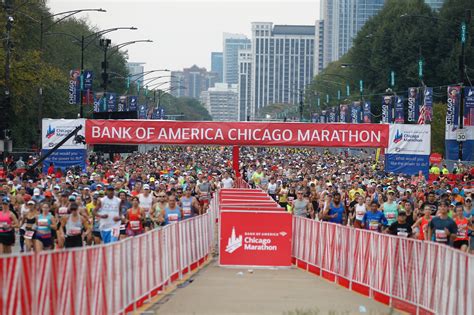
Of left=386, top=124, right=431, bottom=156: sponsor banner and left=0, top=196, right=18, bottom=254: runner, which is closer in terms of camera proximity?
left=0, top=196, right=18, bottom=254: runner

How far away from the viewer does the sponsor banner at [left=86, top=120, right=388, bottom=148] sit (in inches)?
1594

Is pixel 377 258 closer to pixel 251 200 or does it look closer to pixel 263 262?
pixel 263 262

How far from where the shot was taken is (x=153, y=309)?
1609 centimetres

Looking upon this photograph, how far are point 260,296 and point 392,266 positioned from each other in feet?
6.95

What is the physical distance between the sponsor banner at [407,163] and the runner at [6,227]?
2010 centimetres

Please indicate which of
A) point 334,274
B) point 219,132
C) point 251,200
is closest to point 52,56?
point 219,132

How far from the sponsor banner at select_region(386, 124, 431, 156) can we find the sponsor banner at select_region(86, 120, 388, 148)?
0.58 meters

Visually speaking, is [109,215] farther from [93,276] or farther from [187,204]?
[93,276]

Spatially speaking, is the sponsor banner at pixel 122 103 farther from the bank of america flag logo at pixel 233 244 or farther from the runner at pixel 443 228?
the runner at pixel 443 228

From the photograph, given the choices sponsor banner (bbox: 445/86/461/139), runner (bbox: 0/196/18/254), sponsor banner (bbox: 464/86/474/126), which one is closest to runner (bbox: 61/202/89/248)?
runner (bbox: 0/196/18/254)

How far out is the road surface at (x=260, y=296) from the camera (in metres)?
16.0

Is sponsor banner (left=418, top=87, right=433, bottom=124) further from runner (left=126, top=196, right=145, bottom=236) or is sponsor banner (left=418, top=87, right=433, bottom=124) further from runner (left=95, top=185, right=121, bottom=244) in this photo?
runner (left=95, top=185, right=121, bottom=244)

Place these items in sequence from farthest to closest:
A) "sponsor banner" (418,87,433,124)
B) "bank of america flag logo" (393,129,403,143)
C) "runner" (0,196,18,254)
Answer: "sponsor banner" (418,87,433,124) → "bank of america flag logo" (393,129,403,143) → "runner" (0,196,18,254)

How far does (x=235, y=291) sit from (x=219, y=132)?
22.6m
